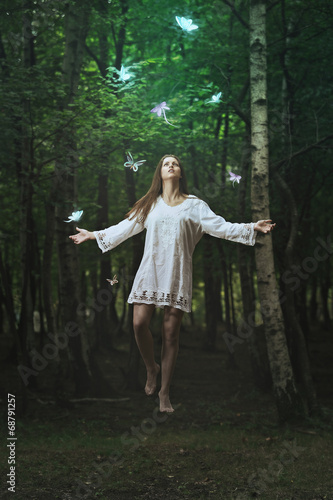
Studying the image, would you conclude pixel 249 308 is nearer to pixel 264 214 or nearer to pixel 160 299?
pixel 264 214

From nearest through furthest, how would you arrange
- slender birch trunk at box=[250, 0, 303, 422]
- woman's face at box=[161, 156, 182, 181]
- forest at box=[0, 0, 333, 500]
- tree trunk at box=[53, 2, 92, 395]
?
woman's face at box=[161, 156, 182, 181], slender birch trunk at box=[250, 0, 303, 422], forest at box=[0, 0, 333, 500], tree trunk at box=[53, 2, 92, 395]

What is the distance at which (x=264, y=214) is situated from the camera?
305 inches

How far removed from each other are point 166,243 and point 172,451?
7.82 m

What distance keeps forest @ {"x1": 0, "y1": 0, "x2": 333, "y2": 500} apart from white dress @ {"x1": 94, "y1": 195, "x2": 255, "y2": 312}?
146 cm

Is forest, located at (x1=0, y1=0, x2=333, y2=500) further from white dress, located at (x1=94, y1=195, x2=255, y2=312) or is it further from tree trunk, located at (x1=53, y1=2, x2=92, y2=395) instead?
white dress, located at (x1=94, y1=195, x2=255, y2=312)

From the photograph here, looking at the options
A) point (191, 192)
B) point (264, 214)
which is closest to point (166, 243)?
point (264, 214)

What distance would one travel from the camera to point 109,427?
12633mm

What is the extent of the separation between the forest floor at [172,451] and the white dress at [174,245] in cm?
577

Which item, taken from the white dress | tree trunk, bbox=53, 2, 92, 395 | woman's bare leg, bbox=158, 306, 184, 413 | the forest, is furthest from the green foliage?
woman's bare leg, bbox=158, 306, 184, 413

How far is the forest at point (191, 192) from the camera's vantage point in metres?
9.11

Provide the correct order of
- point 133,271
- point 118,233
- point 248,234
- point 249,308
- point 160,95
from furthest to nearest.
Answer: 1. point 249,308
2. point 160,95
3. point 133,271
4. point 118,233
5. point 248,234

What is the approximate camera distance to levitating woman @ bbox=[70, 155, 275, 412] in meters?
3.95

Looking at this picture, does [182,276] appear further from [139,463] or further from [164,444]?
[164,444]

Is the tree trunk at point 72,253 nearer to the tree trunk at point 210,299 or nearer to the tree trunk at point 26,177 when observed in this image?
the tree trunk at point 26,177
